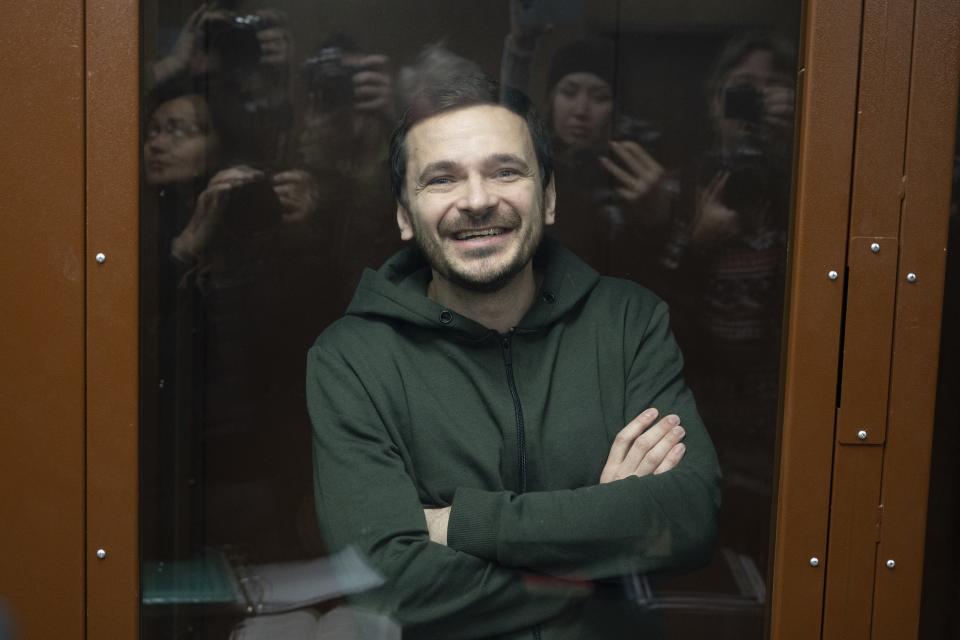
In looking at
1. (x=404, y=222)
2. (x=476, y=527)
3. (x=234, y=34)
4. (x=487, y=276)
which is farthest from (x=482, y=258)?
(x=234, y=34)

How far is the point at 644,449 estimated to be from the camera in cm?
200

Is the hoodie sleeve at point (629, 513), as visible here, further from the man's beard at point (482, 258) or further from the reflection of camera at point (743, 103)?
the reflection of camera at point (743, 103)

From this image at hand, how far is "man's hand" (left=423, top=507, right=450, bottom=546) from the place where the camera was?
6.38 ft

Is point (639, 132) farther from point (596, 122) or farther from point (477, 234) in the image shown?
point (477, 234)

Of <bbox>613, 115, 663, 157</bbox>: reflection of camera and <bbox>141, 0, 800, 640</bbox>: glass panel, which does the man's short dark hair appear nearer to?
<bbox>141, 0, 800, 640</bbox>: glass panel

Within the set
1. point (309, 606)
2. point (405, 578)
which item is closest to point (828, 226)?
point (405, 578)

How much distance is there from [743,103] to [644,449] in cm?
67

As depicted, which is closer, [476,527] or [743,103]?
[476,527]

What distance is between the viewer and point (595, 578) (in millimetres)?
2004

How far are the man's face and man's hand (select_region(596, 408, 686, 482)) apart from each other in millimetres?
362

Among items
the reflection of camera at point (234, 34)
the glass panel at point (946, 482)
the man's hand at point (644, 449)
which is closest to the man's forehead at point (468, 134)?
the reflection of camera at point (234, 34)

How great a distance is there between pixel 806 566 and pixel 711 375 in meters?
0.40

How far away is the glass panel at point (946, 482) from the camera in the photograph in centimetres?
211

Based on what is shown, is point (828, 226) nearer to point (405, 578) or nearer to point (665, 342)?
point (665, 342)
